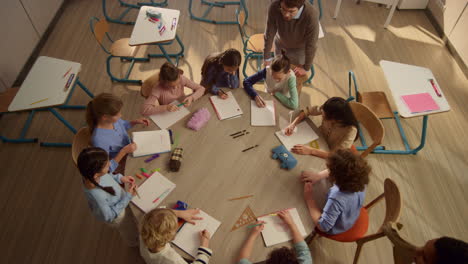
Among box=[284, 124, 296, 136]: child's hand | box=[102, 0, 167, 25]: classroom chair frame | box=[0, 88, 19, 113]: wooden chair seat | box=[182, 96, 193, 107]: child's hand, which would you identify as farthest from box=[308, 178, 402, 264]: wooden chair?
box=[102, 0, 167, 25]: classroom chair frame

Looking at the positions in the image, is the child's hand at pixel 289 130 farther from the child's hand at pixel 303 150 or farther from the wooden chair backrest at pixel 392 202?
the wooden chair backrest at pixel 392 202

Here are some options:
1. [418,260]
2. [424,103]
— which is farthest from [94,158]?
[424,103]

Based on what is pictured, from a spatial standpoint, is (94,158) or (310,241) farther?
(310,241)

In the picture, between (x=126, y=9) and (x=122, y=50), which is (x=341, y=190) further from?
(x=126, y=9)

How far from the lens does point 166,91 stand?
99.3 inches

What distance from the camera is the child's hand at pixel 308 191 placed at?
1.84 metres

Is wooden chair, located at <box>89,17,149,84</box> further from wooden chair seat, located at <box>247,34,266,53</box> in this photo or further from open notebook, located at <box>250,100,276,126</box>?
open notebook, located at <box>250,100,276,126</box>

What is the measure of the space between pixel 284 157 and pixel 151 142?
0.97 metres

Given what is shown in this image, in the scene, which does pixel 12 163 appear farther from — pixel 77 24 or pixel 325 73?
pixel 325 73

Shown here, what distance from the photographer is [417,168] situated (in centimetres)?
305

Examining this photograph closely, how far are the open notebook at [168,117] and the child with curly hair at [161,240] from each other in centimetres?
83

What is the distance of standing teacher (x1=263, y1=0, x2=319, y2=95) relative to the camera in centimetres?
260

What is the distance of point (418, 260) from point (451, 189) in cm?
188

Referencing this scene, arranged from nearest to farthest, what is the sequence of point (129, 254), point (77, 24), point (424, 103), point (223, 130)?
1. point (223, 130)
2. point (129, 254)
3. point (424, 103)
4. point (77, 24)
